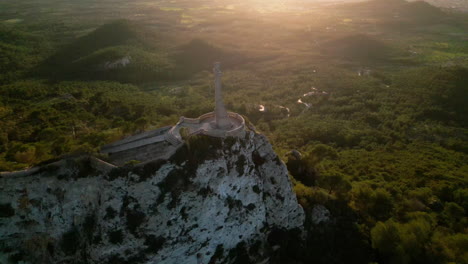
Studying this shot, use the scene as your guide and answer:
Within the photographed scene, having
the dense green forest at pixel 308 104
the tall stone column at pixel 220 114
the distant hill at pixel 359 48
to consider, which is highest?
the tall stone column at pixel 220 114

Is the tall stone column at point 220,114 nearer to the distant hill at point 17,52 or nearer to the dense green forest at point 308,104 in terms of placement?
the dense green forest at point 308,104

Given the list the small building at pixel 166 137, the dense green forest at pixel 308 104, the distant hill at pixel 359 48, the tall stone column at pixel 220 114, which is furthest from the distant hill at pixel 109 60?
the distant hill at pixel 359 48

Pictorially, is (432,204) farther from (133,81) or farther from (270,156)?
(133,81)

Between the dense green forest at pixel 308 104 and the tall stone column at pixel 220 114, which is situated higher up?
the tall stone column at pixel 220 114

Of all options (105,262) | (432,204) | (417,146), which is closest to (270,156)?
(105,262)

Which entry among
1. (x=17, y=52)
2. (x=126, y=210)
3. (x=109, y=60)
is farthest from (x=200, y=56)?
(x=126, y=210)

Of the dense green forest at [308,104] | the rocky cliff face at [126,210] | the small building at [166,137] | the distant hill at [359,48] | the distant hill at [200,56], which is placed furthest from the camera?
the distant hill at [359,48]

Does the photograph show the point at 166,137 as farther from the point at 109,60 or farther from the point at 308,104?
the point at 109,60
